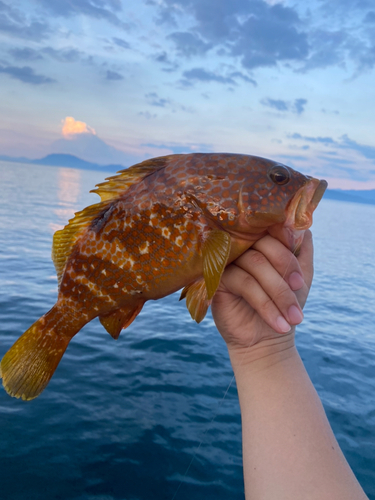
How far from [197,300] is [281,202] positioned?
0.78m

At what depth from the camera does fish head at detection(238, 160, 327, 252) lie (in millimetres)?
2311

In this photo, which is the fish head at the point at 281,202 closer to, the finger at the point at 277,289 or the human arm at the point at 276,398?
the human arm at the point at 276,398

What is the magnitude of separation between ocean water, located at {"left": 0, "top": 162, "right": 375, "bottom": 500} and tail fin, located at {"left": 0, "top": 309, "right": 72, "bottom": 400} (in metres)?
3.20

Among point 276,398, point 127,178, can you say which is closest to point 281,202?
point 127,178

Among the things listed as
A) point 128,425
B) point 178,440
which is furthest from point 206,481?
point 128,425

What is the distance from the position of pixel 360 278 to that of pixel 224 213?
23.6m

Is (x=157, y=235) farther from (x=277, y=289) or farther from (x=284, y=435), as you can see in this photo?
(x=284, y=435)

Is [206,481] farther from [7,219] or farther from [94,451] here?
[7,219]

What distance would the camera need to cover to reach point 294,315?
230cm

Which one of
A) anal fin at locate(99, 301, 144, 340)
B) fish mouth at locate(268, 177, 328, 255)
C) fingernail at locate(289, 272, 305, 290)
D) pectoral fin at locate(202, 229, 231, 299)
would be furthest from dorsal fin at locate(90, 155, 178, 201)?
fingernail at locate(289, 272, 305, 290)

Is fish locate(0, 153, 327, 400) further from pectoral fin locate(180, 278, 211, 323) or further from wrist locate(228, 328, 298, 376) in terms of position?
wrist locate(228, 328, 298, 376)

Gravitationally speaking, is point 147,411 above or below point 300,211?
below

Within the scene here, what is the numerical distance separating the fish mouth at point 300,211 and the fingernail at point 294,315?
1.34 feet

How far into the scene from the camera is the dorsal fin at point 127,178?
2.50 m
